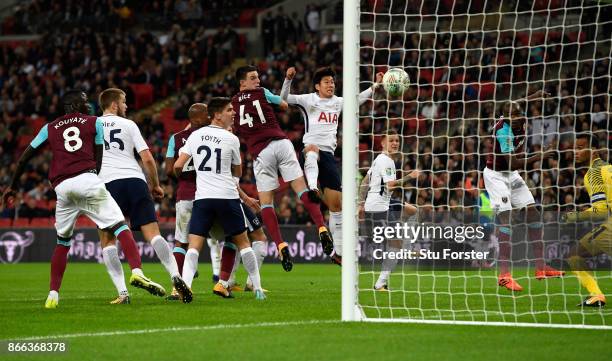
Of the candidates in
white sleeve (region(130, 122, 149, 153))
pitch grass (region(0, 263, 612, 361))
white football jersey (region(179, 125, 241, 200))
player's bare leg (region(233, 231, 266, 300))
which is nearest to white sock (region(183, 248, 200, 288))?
pitch grass (region(0, 263, 612, 361))

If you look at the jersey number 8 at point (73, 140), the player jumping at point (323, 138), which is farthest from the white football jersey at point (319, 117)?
the jersey number 8 at point (73, 140)

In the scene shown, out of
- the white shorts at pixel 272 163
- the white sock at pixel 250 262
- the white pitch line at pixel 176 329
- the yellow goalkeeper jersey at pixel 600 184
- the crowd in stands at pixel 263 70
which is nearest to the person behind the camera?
the white pitch line at pixel 176 329

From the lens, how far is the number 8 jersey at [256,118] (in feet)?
39.4

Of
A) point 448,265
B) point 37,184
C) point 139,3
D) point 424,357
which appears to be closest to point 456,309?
point 424,357

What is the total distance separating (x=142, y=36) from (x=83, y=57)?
6.56ft

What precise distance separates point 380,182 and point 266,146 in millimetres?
Result: 1441

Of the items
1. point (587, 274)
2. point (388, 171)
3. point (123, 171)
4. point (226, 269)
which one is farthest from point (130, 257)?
point (587, 274)

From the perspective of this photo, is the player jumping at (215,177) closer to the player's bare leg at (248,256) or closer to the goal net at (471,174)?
the player's bare leg at (248,256)

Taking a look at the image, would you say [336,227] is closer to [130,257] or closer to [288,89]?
[288,89]

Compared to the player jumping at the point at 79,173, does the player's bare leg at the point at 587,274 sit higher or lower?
lower

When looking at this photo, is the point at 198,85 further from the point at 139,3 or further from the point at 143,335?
the point at 143,335

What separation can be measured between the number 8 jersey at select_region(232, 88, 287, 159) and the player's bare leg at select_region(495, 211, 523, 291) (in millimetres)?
2886

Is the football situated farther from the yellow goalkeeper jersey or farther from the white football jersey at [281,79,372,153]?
the yellow goalkeeper jersey

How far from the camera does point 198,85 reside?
3178 centimetres
